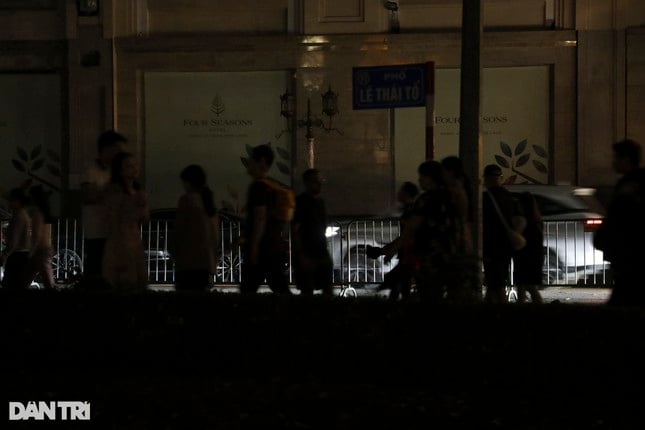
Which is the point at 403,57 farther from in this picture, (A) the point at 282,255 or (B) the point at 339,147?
(A) the point at 282,255

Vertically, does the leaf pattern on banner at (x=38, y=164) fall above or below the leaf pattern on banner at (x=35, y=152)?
below

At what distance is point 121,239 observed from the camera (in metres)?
8.90

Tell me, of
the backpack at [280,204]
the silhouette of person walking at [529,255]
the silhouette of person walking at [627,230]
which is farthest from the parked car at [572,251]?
the silhouette of person walking at [627,230]

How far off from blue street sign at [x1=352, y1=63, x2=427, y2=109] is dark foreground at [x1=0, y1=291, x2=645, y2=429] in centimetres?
444

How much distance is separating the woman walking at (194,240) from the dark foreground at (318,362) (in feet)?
4.34

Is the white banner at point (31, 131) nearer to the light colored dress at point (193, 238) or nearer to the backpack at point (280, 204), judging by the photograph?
the backpack at point (280, 204)

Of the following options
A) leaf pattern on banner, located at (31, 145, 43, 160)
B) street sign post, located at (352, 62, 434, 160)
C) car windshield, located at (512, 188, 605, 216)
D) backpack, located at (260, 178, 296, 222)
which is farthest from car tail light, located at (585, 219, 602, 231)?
leaf pattern on banner, located at (31, 145, 43, 160)

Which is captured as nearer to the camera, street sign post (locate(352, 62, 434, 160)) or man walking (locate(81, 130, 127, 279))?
man walking (locate(81, 130, 127, 279))

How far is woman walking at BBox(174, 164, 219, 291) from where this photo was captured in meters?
9.48

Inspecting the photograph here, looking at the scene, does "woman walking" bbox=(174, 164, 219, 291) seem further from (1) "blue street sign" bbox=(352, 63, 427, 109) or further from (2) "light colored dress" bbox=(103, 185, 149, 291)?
(1) "blue street sign" bbox=(352, 63, 427, 109)

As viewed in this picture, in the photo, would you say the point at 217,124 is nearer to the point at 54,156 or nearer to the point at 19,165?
the point at 54,156

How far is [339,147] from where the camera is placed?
1035 inches

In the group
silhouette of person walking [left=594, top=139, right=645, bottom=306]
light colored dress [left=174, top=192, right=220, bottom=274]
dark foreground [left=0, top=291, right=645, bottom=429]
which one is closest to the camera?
dark foreground [left=0, top=291, right=645, bottom=429]

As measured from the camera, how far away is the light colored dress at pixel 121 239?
8898 mm
